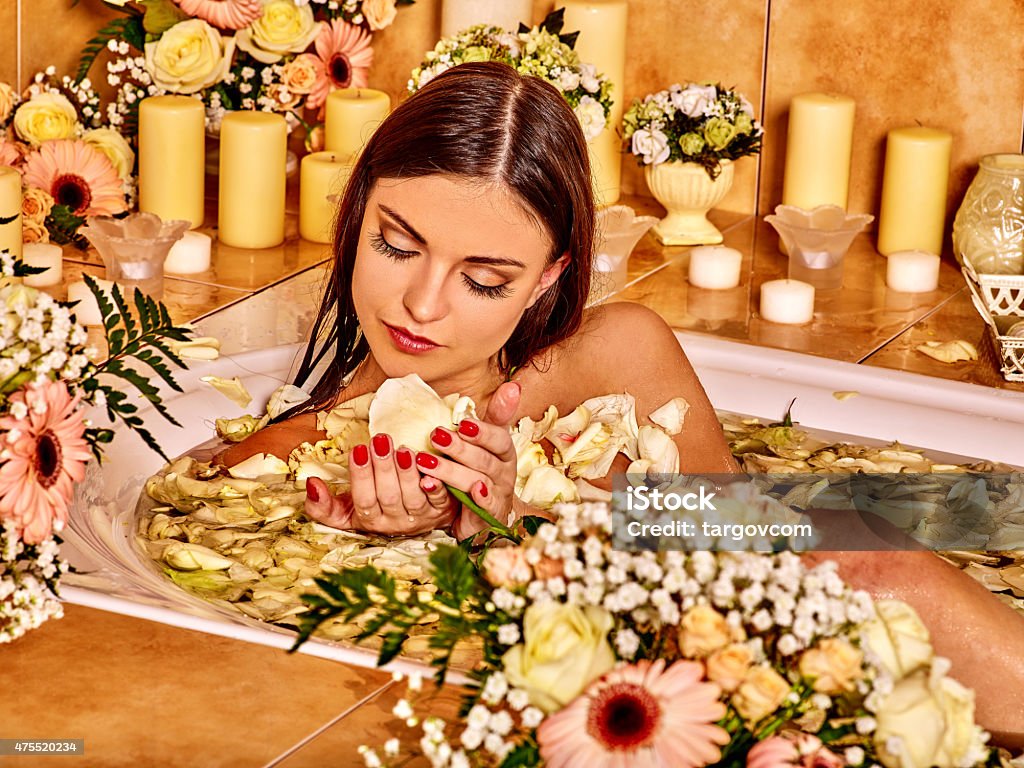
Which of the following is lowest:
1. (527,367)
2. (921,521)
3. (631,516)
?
(921,521)

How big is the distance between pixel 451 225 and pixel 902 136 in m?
1.35

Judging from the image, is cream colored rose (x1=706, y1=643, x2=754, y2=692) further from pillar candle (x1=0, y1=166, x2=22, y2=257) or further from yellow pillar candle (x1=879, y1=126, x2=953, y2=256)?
yellow pillar candle (x1=879, y1=126, x2=953, y2=256)

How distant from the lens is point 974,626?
1.38 m

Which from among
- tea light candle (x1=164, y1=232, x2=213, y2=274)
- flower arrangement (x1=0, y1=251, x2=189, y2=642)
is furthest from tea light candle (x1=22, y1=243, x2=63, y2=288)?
flower arrangement (x1=0, y1=251, x2=189, y2=642)

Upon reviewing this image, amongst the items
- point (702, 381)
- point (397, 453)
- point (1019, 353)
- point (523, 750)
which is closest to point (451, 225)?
point (397, 453)

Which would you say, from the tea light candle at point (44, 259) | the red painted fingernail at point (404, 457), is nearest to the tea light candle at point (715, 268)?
the tea light candle at point (44, 259)

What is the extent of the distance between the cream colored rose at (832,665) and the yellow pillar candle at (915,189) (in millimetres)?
1970

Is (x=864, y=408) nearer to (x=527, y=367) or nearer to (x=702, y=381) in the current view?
(x=702, y=381)

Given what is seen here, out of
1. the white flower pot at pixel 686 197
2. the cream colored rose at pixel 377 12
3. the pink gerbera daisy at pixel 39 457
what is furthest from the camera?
the cream colored rose at pixel 377 12

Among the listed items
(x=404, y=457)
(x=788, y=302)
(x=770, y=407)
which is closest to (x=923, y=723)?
(x=404, y=457)

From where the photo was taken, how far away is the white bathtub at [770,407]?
184cm

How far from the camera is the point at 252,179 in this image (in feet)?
9.04

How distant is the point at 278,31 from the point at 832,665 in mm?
2222

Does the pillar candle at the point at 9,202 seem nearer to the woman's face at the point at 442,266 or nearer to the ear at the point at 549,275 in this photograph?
the woman's face at the point at 442,266
